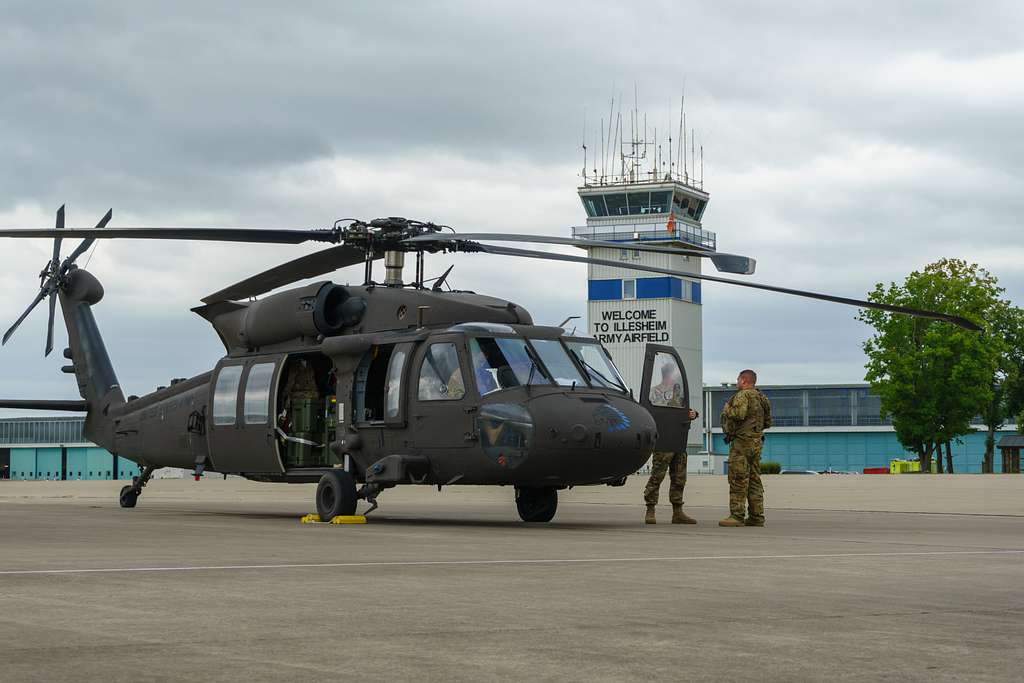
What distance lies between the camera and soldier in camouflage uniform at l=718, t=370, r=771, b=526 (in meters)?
16.1

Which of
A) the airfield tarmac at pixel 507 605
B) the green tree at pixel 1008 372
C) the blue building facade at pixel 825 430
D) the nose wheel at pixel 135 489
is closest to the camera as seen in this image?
the airfield tarmac at pixel 507 605

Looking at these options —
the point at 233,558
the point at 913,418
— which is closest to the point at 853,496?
the point at 233,558

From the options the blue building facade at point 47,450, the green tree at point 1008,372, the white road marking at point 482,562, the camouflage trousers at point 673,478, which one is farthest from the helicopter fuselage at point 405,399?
the blue building facade at point 47,450

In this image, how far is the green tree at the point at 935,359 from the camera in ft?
205

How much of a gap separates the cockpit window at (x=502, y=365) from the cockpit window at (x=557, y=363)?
15 centimetres

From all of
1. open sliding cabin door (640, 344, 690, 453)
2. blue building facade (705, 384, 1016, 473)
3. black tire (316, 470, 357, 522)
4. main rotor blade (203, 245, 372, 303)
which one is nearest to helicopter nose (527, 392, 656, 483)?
open sliding cabin door (640, 344, 690, 453)

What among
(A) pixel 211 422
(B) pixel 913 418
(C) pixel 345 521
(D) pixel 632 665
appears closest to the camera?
(D) pixel 632 665

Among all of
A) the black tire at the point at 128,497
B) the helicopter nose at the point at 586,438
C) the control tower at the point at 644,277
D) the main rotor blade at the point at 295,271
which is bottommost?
the black tire at the point at 128,497

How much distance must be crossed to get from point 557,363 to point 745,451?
2.58m

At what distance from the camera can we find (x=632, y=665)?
5.01m

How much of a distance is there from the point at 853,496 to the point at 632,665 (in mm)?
24096

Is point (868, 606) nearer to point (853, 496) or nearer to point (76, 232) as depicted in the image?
point (76, 232)

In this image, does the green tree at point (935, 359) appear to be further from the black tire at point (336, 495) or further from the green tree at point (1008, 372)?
the black tire at point (336, 495)

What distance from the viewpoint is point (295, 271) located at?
1777cm
